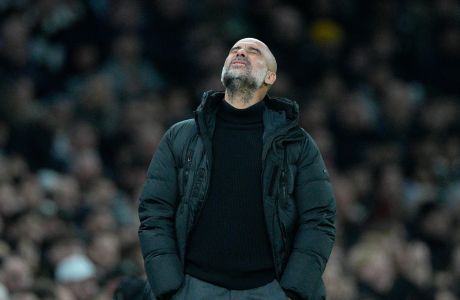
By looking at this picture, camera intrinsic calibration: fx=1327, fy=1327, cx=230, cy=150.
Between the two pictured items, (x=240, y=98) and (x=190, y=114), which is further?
(x=190, y=114)

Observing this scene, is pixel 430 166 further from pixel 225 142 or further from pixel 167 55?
pixel 225 142

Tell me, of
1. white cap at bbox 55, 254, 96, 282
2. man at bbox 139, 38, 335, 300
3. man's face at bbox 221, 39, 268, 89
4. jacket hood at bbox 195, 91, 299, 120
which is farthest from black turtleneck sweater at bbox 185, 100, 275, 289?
white cap at bbox 55, 254, 96, 282

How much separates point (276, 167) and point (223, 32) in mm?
7858

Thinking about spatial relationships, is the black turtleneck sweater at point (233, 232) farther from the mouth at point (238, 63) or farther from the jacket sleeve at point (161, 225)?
the mouth at point (238, 63)

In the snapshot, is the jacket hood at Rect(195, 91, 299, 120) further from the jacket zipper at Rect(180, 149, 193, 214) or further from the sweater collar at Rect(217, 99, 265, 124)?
the jacket zipper at Rect(180, 149, 193, 214)

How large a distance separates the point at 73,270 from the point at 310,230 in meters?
4.06

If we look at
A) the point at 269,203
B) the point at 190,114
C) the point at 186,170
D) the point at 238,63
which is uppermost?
the point at 238,63

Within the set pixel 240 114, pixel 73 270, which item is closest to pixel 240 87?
pixel 240 114

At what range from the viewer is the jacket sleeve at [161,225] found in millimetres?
5641

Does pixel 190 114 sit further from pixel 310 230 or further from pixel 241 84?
pixel 310 230

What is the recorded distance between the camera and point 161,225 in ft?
18.7

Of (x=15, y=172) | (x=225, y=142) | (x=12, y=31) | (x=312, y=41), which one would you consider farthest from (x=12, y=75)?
(x=225, y=142)

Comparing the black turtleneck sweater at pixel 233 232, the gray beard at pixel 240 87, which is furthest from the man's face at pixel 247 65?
the black turtleneck sweater at pixel 233 232

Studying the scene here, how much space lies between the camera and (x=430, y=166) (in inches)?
516
